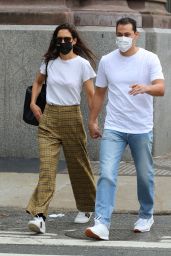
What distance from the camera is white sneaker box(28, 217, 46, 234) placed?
682cm

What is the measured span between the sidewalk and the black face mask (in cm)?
176

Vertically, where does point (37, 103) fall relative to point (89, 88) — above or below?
below

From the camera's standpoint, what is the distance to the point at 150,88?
648 centimetres

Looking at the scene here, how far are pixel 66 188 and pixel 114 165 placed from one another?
8.09ft

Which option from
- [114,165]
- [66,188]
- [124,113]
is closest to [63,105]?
[124,113]

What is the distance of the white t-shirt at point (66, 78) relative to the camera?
7105 mm

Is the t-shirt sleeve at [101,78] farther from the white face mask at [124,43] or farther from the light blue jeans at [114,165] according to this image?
the light blue jeans at [114,165]

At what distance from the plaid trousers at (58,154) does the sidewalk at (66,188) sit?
738 millimetres

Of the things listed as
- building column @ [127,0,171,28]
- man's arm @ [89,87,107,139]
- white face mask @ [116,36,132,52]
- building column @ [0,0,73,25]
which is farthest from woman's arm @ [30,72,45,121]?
building column @ [127,0,171,28]

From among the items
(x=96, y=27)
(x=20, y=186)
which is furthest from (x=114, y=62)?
(x=96, y=27)

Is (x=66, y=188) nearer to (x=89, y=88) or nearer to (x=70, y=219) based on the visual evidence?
(x=70, y=219)

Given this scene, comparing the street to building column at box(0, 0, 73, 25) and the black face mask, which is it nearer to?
the black face mask

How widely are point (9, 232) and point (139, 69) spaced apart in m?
1.80

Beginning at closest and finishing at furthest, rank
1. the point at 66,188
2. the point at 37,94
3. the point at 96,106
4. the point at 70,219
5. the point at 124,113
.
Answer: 1. the point at 124,113
2. the point at 96,106
3. the point at 37,94
4. the point at 70,219
5. the point at 66,188
